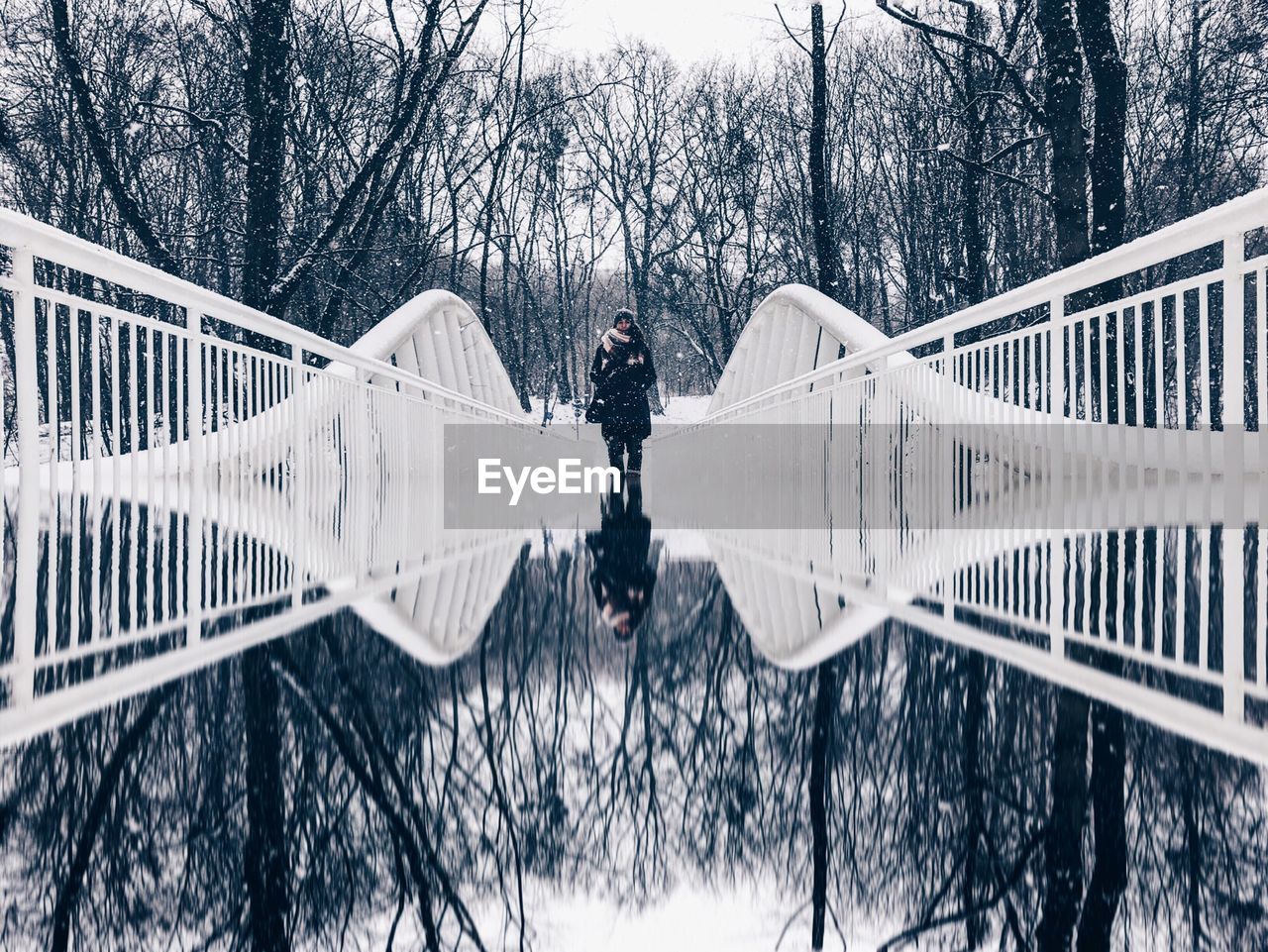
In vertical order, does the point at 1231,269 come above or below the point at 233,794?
above

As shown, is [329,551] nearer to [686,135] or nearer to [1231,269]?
[1231,269]

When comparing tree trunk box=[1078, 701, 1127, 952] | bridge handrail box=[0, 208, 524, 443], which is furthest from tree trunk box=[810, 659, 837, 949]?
bridge handrail box=[0, 208, 524, 443]

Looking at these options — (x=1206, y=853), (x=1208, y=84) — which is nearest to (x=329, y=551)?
(x=1206, y=853)

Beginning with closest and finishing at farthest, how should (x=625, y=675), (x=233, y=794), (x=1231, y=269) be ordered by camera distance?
(x=233, y=794) < (x=625, y=675) < (x=1231, y=269)

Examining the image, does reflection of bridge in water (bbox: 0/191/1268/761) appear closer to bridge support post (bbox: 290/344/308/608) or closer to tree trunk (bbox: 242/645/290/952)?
bridge support post (bbox: 290/344/308/608)

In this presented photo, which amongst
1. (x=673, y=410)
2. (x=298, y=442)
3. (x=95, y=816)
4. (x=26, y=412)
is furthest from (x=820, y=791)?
(x=673, y=410)

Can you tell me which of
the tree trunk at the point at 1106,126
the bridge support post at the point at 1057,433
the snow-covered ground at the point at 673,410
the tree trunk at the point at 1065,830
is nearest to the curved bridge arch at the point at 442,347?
the bridge support post at the point at 1057,433

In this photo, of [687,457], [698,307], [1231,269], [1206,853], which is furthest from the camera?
[698,307]
